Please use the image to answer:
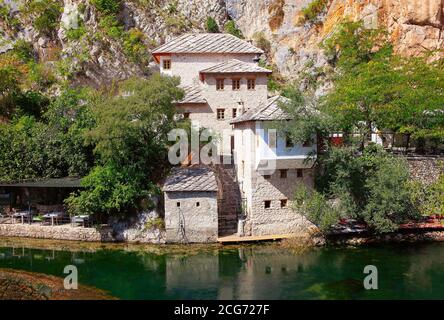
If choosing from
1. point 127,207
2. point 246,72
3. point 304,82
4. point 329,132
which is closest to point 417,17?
point 304,82

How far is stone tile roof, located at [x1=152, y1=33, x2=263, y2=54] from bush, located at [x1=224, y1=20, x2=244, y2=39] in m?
17.2

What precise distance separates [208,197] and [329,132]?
25.0 feet

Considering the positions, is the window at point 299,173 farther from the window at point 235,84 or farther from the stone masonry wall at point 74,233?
the window at point 235,84

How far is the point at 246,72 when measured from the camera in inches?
1209

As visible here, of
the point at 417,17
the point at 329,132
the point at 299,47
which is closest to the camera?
the point at 329,132

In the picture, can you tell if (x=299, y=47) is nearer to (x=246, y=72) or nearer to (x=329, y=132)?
(x=246, y=72)

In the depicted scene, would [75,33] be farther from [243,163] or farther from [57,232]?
[243,163]

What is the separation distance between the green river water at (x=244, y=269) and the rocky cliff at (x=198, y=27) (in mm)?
23215

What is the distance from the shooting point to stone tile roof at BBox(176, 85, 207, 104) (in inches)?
1203

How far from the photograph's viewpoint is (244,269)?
2005cm

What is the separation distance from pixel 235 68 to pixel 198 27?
2220 centimetres

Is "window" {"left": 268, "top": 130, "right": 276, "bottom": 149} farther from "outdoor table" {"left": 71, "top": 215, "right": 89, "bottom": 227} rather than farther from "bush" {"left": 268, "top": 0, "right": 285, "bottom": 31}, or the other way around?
"bush" {"left": 268, "top": 0, "right": 285, "bottom": 31}

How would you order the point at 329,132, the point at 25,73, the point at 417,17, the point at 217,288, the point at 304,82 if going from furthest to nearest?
the point at 304,82 → the point at 25,73 → the point at 417,17 → the point at 329,132 → the point at 217,288

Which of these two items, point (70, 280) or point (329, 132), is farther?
point (329, 132)
